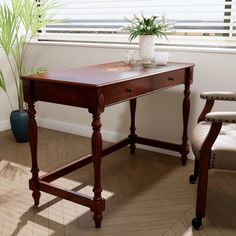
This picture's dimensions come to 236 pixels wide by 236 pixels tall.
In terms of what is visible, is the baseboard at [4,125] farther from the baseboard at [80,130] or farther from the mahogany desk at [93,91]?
the mahogany desk at [93,91]

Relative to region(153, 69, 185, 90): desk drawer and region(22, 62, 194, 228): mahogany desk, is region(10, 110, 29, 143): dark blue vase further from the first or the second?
region(153, 69, 185, 90): desk drawer

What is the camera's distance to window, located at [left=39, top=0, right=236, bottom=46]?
2836 mm

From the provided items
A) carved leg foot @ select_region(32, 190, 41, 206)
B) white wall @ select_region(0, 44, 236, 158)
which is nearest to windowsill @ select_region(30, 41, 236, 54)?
white wall @ select_region(0, 44, 236, 158)

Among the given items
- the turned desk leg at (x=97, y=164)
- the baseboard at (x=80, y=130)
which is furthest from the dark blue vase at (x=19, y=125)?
the turned desk leg at (x=97, y=164)

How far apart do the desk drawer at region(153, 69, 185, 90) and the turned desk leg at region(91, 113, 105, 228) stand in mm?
602

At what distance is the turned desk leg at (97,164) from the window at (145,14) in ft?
4.59

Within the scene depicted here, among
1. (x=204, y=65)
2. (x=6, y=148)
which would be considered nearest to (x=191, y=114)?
(x=204, y=65)

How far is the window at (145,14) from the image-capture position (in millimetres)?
2836

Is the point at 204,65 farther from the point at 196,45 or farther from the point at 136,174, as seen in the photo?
the point at 136,174

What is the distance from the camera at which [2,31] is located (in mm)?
3232

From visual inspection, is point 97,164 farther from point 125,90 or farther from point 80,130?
point 80,130

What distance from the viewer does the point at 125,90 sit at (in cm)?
203

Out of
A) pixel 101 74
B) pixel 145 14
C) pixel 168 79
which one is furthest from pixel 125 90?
pixel 145 14

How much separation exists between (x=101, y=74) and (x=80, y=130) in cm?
157
